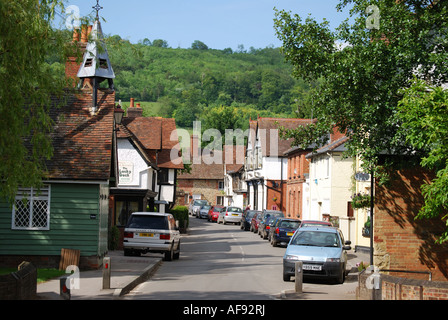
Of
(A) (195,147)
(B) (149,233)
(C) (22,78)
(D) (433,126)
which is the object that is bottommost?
(B) (149,233)

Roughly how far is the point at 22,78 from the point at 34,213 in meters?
10.3

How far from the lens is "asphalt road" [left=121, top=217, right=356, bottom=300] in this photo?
15.3 m

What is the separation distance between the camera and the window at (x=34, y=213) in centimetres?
2081

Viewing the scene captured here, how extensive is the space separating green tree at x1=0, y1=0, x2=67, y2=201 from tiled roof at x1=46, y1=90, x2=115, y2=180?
25.2 feet

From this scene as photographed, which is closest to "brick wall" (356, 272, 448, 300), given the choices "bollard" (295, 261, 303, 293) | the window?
"bollard" (295, 261, 303, 293)

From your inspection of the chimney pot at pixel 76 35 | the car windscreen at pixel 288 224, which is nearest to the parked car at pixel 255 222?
the car windscreen at pixel 288 224

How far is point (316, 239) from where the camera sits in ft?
66.8

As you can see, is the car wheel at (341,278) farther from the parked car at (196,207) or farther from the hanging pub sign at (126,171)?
the parked car at (196,207)

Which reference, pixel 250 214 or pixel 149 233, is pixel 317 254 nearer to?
pixel 149 233

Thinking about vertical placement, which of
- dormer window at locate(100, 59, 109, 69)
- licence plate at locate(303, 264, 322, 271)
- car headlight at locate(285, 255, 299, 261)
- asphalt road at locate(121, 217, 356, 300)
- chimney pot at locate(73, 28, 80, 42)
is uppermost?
dormer window at locate(100, 59, 109, 69)

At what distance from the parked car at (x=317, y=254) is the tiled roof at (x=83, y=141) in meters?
6.50

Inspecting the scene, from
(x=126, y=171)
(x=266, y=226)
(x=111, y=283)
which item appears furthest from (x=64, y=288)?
(x=266, y=226)

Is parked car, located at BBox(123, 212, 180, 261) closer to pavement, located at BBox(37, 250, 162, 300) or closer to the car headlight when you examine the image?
pavement, located at BBox(37, 250, 162, 300)

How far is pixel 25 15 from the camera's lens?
1161 centimetres
